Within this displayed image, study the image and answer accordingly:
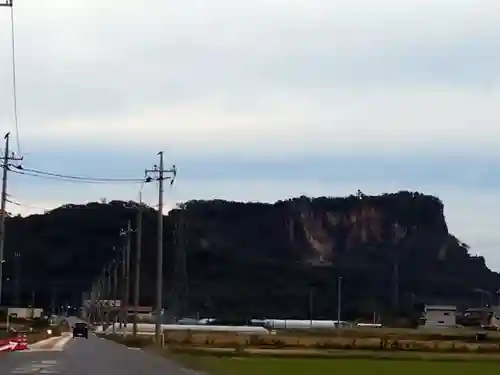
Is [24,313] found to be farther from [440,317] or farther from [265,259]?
[440,317]

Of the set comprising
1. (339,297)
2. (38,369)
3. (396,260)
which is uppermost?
(396,260)

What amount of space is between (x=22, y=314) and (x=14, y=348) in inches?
3538

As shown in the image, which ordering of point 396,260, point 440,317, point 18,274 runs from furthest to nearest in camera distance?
point 396,260
point 18,274
point 440,317

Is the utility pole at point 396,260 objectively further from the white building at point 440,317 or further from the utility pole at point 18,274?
the utility pole at point 18,274

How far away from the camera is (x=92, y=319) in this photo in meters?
170

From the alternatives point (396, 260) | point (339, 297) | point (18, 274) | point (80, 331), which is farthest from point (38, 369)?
point (396, 260)

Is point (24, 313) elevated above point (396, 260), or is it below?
below

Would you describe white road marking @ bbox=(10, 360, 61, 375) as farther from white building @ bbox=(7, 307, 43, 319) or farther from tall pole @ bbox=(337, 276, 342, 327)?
tall pole @ bbox=(337, 276, 342, 327)

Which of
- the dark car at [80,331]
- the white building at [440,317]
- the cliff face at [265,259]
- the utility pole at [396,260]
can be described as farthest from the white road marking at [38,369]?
the utility pole at [396,260]

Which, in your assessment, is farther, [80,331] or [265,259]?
[265,259]

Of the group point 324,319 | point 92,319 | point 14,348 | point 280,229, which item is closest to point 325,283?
point 324,319

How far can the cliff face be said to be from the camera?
16188cm

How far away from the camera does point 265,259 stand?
179 meters

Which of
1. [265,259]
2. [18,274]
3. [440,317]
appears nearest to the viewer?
[440,317]
